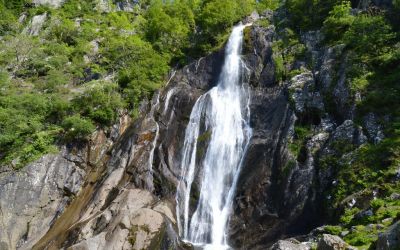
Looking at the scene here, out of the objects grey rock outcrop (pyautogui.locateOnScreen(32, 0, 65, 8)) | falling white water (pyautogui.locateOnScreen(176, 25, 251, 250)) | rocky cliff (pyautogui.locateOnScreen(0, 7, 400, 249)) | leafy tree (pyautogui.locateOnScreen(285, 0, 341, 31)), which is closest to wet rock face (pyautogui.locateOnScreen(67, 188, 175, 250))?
rocky cliff (pyautogui.locateOnScreen(0, 7, 400, 249))

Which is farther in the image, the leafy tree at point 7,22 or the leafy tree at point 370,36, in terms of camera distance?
the leafy tree at point 7,22

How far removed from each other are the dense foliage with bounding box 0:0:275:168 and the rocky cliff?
5.19ft

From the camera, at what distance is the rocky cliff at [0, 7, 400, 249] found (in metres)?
16.7

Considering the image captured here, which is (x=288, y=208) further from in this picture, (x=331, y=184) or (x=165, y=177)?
(x=165, y=177)

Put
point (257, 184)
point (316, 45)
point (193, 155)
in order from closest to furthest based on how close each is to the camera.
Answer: point (257, 184) < point (193, 155) < point (316, 45)

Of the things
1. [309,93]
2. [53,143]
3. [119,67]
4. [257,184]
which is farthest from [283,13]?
[53,143]

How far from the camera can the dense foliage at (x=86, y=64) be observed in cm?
2494

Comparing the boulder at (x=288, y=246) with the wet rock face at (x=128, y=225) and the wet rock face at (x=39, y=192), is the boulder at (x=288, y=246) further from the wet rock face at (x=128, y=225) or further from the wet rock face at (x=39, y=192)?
the wet rock face at (x=39, y=192)

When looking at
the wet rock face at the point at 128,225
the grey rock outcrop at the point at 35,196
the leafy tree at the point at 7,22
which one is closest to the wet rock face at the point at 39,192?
the grey rock outcrop at the point at 35,196

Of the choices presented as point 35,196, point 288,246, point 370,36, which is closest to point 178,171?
point 35,196

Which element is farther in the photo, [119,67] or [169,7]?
[169,7]

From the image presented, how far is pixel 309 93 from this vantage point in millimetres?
20703

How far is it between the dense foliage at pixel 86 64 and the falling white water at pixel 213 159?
5.90 metres

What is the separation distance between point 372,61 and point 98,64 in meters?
25.1
